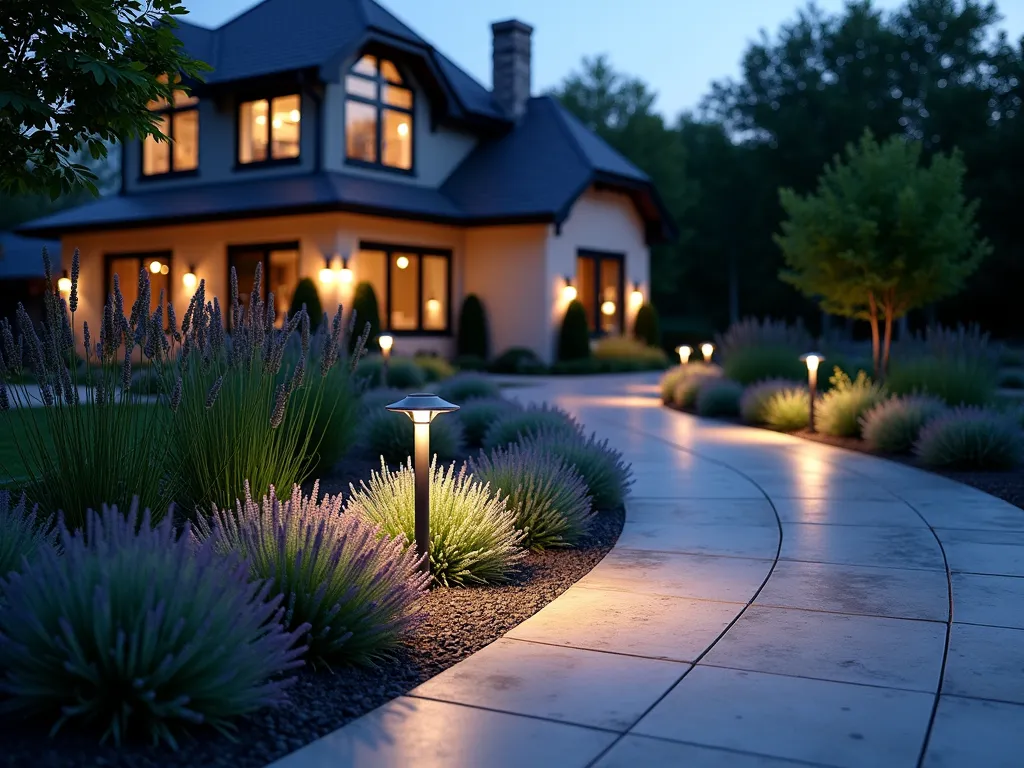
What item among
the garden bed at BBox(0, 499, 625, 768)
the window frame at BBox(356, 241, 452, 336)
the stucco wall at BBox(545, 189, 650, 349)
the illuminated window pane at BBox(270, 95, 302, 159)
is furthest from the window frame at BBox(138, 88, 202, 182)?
the garden bed at BBox(0, 499, 625, 768)

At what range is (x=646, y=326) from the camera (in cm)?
2784

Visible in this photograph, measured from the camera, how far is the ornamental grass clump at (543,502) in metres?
6.40

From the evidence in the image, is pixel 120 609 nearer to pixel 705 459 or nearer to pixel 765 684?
pixel 765 684

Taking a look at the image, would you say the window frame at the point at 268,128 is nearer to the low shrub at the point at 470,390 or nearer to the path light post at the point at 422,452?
the low shrub at the point at 470,390

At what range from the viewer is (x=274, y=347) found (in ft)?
17.1

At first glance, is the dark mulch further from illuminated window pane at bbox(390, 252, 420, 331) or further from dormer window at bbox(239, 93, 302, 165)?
dormer window at bbox(239, 93, 302, 165)

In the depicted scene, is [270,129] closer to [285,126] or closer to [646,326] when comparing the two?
[285,126]

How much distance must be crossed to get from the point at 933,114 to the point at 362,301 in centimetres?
2960

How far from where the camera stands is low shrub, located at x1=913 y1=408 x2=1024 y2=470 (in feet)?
31.7

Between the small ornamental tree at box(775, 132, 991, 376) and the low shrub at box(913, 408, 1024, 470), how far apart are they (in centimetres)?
468

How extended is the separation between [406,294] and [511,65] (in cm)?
685

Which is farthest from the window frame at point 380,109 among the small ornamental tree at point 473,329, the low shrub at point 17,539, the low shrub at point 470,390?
the low shrub at point 17,539

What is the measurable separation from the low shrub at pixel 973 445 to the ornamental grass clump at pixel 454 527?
5495 millimetres

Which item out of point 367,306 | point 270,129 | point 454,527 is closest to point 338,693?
point 454,527
